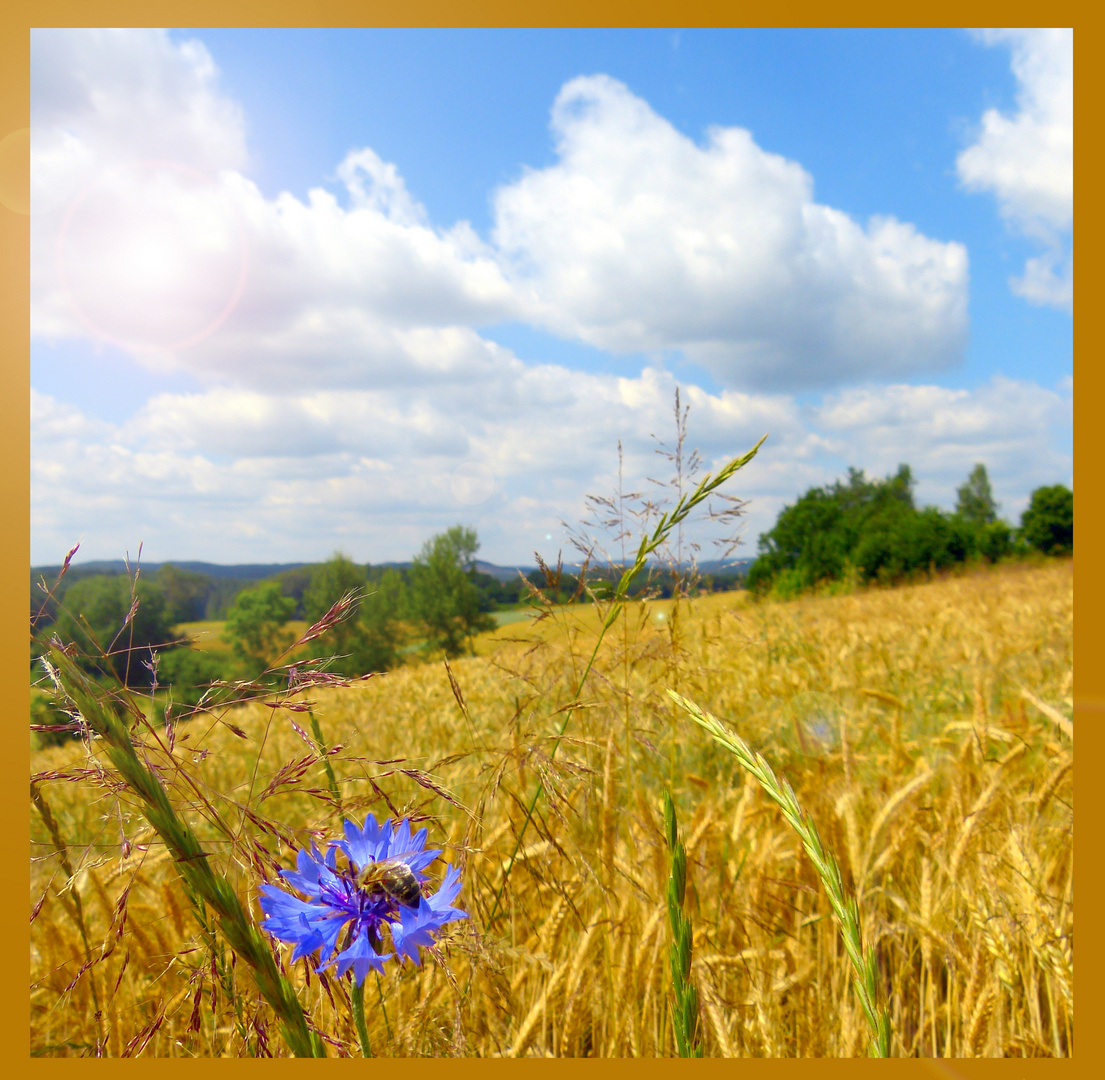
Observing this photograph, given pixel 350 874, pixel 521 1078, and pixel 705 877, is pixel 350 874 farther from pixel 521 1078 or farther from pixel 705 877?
pixel 705 877

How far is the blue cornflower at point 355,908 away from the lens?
67 cm

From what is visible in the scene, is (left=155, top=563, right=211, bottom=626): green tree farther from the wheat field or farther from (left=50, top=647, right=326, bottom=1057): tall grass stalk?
(left=50, top=647, right=326, bottom=1057): tall grass stalk

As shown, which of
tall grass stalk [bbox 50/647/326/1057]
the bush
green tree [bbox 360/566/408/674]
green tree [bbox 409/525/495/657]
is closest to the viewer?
tall grass stalk [bbox 50/647/326/1057]

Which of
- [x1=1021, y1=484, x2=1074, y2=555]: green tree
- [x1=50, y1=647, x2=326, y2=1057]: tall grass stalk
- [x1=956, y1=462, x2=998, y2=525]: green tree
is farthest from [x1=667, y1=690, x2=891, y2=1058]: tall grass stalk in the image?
[x1=956, y1=462, x2=998, y2=525]: green tree

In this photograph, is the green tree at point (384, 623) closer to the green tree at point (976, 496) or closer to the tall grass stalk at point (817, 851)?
the tall grass stalk at point (817, 851)

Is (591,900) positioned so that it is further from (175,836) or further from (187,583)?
(187,583)

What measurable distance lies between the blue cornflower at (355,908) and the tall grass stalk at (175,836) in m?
0.03

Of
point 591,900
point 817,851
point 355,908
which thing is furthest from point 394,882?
point 591,900

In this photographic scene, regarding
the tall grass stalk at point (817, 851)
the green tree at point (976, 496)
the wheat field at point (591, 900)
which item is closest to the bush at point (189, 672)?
the wheat field at point (591, 900)

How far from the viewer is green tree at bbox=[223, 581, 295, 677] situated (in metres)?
35.7

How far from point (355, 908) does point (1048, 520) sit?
48.8 m

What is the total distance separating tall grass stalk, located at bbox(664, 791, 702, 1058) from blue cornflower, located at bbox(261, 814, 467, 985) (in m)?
0.21

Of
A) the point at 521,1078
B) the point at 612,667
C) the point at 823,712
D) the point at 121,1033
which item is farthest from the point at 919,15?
the point at 823,712

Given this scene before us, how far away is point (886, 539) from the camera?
38188 millimetres
